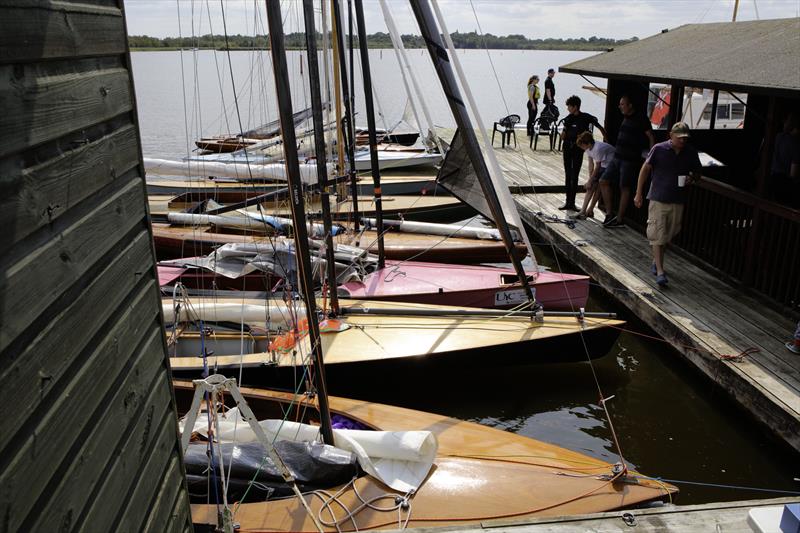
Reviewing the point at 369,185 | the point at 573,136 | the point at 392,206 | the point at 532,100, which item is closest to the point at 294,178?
→ the point at 573,136

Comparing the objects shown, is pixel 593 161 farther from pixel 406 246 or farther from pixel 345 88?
pixel 345 88

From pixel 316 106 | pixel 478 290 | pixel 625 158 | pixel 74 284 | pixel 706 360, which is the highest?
pixel 316 106

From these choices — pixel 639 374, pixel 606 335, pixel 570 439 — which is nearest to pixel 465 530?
pixel 570 439

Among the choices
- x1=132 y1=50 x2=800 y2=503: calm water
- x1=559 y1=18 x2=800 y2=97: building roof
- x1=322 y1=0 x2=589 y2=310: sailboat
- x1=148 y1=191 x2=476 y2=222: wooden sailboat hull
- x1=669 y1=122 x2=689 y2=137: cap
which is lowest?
x1=132 y1=50 x2=800 y2=503: calm water

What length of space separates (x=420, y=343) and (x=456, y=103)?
2.43m

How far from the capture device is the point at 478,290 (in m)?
8.57

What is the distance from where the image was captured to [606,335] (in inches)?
297

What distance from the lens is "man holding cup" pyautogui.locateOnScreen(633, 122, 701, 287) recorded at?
8094mm

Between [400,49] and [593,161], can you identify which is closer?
[593,161]

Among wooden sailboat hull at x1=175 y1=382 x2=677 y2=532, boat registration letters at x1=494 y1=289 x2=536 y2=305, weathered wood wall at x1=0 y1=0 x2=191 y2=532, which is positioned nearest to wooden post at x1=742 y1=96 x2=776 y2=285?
boat registration letters at x1=494 y1=289 x2=536 y2=305

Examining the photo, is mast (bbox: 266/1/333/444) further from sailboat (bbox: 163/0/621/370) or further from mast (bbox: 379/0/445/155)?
mast (bbox: 379/0/445/155)

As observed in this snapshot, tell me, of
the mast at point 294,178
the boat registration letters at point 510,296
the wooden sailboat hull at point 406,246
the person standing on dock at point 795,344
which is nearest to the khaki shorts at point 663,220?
the boat registration letters at point 510,296

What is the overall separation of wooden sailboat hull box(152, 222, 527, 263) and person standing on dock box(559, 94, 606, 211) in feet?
8.53

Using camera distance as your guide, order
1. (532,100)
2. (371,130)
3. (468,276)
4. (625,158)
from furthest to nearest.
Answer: (532,100) < (625,158) < (371,130) < (468,276)
